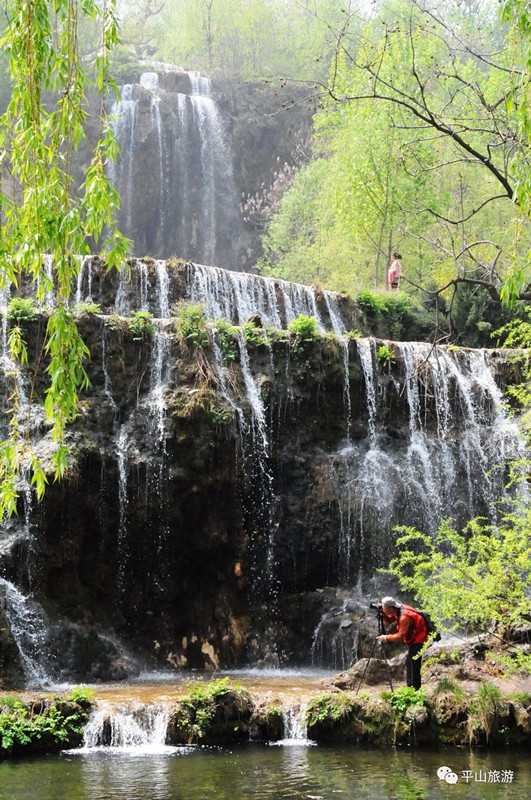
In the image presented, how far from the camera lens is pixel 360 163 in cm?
2959

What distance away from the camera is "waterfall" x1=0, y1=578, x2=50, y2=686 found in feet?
47.0

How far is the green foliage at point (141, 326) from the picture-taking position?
57.9 feet

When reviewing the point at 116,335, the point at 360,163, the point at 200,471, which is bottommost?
the point at 200,471

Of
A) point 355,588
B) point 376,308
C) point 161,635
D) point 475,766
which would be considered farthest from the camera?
point 376,308

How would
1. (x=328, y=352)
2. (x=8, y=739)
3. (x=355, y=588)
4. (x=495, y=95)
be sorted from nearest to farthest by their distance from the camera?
(x=8, y=739), (x=355, y=588), (x=328, y=352), (x=495, y=95)

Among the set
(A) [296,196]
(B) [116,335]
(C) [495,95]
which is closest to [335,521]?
(B) [116,335]

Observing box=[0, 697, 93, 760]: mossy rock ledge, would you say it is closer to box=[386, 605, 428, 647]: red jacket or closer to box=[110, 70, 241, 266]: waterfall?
box=[386, 605, 428, 647]: red jacket

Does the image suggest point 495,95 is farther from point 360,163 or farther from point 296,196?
point 296,196

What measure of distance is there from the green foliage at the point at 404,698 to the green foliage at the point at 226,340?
27.4 feet

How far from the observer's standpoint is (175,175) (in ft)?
124

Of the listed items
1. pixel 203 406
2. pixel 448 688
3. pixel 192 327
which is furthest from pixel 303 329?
pixel 448 688

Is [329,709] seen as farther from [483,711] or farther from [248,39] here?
[248,39]

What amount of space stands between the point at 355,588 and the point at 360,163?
16.8 m

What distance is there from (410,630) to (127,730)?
3847 mm
